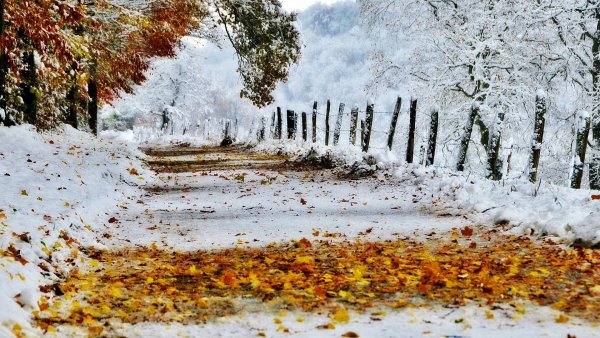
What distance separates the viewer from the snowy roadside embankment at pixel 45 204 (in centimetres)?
369

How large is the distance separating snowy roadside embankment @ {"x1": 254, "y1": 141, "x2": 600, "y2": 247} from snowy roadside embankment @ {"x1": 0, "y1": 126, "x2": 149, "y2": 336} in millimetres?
5130

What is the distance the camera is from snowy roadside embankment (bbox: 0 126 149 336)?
3688mm

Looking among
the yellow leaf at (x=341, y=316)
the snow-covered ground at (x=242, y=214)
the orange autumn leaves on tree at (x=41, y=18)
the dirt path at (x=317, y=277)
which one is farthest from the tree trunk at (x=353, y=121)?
the yellow leaf at (x=341, y=316)

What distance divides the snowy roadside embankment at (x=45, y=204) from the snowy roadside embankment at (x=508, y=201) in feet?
16.8

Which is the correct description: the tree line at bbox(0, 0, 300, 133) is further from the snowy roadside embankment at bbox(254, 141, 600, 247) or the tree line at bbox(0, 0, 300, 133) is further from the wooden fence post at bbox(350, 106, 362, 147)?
the snowy roadside embankment at bbox(254, 141, 600, 247)

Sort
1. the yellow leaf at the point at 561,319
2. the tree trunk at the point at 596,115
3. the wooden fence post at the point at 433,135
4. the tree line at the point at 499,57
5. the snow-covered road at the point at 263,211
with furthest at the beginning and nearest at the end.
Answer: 1. the tree line at the point at 499,57
2. the tree trunk at the point at 596,115
3. the wooden fence post at the point at 433,135
4. the snow-covered road at the point at 263,211
5. the yellow leaf at the point at 561,319

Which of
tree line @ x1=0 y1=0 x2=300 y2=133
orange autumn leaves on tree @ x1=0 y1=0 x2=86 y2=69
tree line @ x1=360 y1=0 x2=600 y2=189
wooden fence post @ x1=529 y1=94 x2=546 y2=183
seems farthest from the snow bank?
tree line @ x1=0 y1=0 x2=300 y2=133

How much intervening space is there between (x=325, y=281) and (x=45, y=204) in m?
4.19

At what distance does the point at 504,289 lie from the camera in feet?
12.7

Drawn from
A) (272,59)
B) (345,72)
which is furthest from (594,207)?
(345,72)

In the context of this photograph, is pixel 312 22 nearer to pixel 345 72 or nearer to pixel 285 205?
pixel 345 72

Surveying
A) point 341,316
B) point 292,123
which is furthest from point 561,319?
point 292,123

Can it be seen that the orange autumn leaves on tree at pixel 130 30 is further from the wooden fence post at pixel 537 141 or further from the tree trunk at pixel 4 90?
the wooden fence post at pixel 537 141

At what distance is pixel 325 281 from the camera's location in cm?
434
